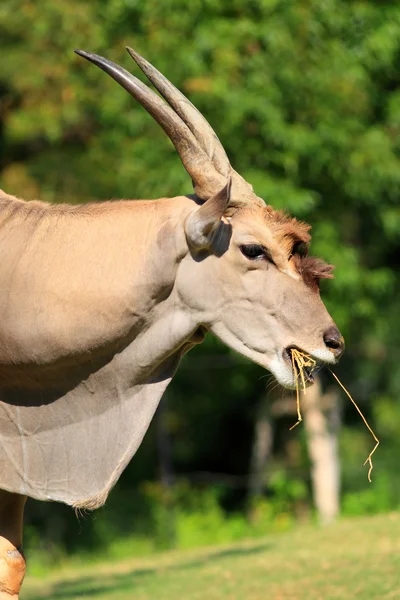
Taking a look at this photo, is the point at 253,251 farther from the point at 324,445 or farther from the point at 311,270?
the point at 324,445

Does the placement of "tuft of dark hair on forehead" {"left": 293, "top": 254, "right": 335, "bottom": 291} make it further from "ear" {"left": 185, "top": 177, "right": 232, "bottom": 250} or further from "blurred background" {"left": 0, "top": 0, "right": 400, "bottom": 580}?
"blurred background" {"left": 0, "top": 0, "right": 400, "bottom": 580}

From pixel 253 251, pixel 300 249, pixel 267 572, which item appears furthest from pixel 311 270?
pixel 267 572

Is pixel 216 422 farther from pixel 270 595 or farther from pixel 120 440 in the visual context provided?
pixel 120 440

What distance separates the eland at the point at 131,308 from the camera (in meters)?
4.83

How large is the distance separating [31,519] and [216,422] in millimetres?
4099

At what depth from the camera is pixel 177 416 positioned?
2033 centimetres

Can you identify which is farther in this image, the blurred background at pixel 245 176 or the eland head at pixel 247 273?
the blurred background at pixel 245 176

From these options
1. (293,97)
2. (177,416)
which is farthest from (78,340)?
(177,416)

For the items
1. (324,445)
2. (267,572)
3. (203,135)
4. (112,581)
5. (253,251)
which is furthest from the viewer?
(324,445)

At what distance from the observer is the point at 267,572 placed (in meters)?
9.29

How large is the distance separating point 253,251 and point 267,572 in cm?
510

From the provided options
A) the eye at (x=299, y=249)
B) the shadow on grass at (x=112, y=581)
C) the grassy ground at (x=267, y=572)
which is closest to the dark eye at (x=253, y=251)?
the eye at (x=299, y=249)

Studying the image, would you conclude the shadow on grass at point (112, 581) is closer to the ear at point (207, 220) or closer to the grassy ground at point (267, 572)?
the grassy ground at point (267, 572)

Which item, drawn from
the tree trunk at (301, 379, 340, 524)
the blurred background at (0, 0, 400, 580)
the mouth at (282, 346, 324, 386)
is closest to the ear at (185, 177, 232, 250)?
the mouth at (282, 346, 324, 386)
